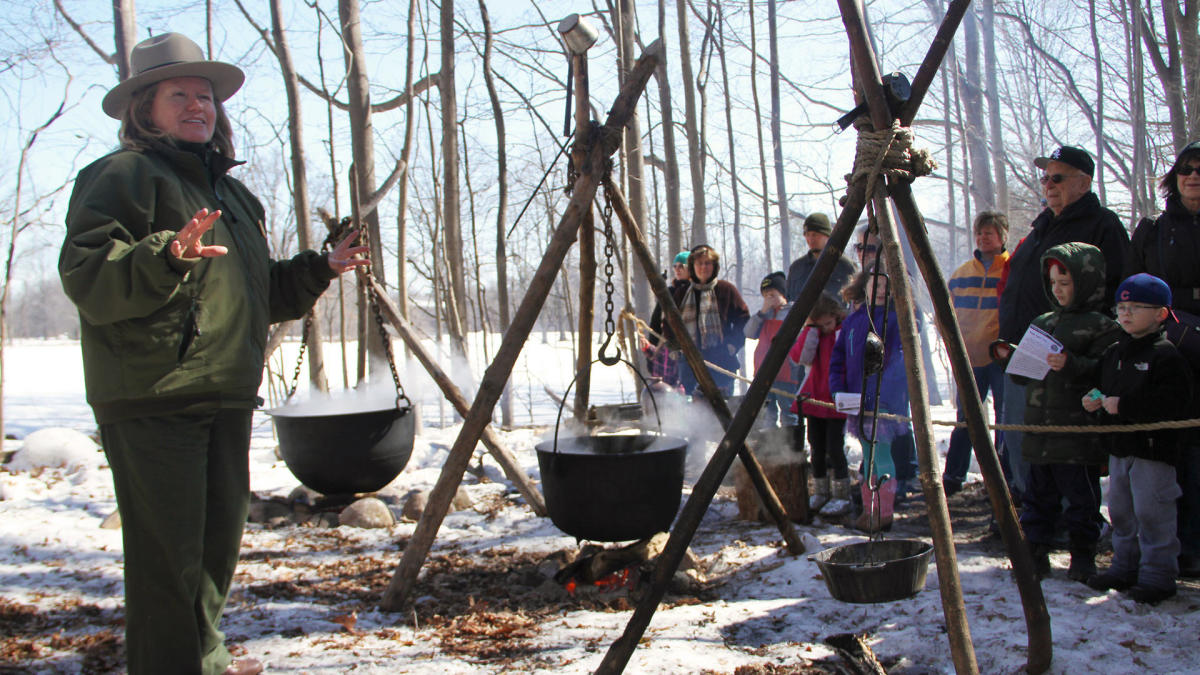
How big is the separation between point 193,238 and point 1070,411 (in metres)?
3.62

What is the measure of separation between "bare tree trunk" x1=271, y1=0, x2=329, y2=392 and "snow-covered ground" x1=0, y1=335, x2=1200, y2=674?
227 centimetres

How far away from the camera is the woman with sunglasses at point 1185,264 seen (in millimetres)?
3592

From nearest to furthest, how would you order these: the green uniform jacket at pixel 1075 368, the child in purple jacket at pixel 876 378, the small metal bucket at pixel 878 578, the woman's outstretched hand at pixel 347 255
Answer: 1. the small metal bucket at pixel 878 578
2. the woman's outstretched hand at pixel 347 255
3. the green uniform jacket at pixel 1075 368
4. the child in purple jacket at pixel 876 378

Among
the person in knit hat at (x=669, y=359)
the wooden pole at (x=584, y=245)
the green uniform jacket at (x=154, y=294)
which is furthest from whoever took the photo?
the person in knit hat at (x=669, y=359)

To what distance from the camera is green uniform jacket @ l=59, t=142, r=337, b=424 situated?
2166mm

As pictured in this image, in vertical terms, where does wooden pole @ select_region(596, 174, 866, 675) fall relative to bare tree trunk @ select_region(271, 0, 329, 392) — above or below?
below

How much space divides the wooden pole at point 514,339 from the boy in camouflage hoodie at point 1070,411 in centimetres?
212

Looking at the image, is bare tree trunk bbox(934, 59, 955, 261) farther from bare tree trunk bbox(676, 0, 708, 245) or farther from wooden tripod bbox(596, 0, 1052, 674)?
wooden tripod bbox(596, 0, 1052, 674)

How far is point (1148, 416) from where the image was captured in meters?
3.23

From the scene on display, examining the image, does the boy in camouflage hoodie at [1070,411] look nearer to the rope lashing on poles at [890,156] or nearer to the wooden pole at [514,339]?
the rope lashing on poles at [890,156]

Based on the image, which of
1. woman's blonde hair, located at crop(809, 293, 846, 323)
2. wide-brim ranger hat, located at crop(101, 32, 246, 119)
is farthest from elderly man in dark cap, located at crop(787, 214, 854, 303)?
wide-brim ranger hat, located at crop(101, 32, 246, 119)

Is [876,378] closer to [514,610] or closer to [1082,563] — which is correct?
[1082,563]

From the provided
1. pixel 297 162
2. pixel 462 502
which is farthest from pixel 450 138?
pixel 462 502

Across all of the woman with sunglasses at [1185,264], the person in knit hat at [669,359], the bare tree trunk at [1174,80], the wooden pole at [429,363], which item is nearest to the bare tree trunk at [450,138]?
the person in knit hat at [669,359]
